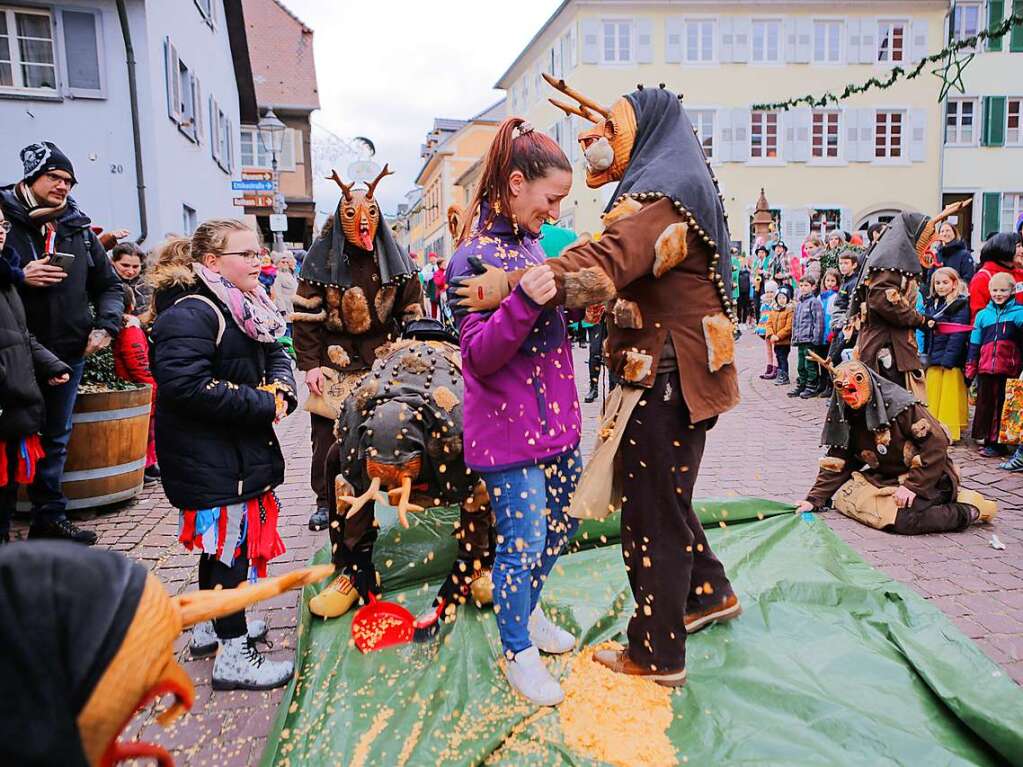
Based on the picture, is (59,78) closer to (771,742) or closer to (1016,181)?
(771,742)

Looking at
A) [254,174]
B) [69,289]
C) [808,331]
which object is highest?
[254,174]

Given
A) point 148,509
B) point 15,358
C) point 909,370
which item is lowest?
point 148,509

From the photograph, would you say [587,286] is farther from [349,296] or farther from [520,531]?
[349,296]

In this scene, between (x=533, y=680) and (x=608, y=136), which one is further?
(x=533, y=680)

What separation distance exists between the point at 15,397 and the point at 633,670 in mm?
3508

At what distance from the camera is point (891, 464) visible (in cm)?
481

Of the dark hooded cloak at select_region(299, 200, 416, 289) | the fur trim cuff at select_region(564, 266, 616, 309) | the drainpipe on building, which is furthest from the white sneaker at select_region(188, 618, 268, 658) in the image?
the drainpipe on building

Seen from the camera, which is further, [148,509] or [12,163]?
[12,163]

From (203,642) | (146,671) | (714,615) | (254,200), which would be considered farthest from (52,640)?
(254,200)

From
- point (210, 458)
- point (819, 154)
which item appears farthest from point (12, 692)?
point (819, 154)

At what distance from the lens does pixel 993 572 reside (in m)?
3.99

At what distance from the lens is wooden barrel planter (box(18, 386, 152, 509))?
17.2ft

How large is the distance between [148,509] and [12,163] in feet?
30.0

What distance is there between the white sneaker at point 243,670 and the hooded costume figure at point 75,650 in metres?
2.01
